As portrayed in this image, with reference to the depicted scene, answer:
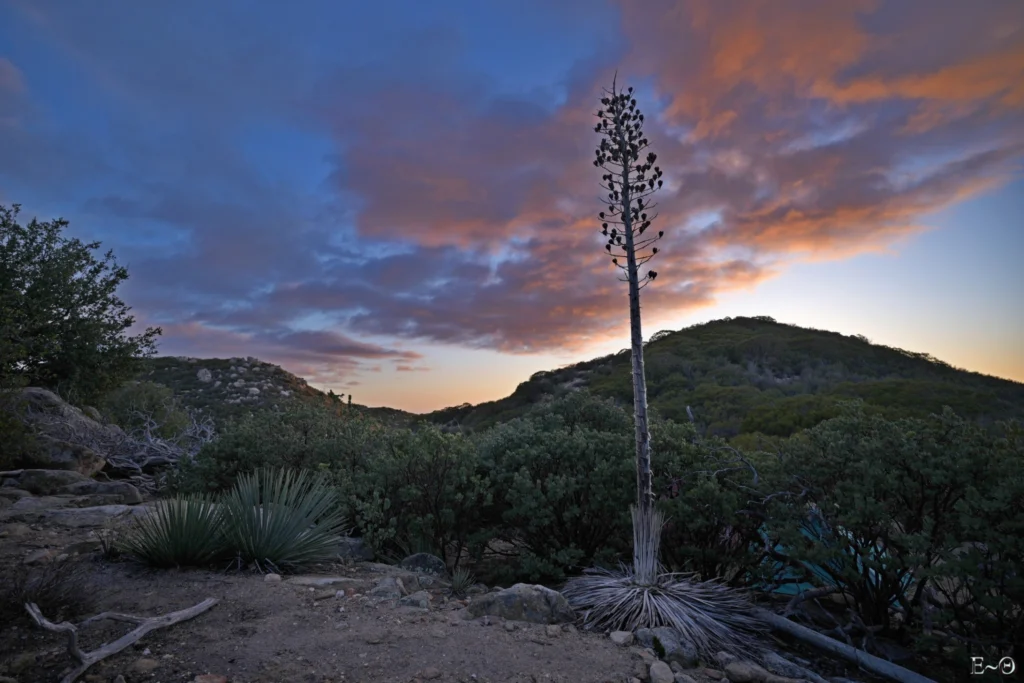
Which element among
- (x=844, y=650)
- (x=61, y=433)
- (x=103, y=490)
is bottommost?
(x=844, y=650)

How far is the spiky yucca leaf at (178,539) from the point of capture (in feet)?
18.3

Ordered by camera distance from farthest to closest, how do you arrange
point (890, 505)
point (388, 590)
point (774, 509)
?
point (774, 509), point (890, 505), point (388, 590)

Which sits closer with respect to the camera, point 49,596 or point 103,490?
point 49,596

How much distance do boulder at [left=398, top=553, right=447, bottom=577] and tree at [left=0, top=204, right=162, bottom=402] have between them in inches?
522

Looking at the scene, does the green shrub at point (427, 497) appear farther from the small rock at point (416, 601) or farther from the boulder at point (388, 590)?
the small rock at point (416, 601)

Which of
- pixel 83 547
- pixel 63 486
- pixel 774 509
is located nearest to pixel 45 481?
pixel 63 486

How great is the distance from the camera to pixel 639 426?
18.8 ft

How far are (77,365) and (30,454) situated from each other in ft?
23.5

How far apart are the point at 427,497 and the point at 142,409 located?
52.9 feet

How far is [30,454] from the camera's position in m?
11.1

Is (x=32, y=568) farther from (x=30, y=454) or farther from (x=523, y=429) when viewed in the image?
(x=30, y=454)

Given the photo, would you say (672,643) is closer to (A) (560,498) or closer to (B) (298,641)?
(A) (560,498)
